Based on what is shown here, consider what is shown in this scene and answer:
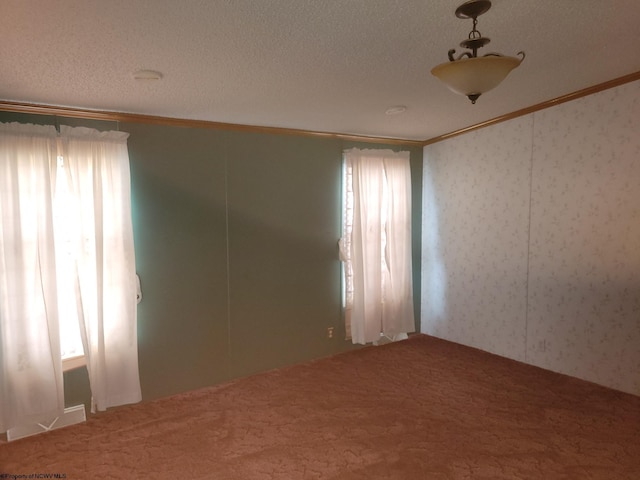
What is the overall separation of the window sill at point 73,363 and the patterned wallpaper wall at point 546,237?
358 centimetres

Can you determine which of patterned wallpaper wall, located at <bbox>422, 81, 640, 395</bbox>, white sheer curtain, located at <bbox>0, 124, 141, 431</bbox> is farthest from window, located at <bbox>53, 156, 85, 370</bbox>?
patterned wallpaper wall, located at <bbox>422, 81, 640, 395</bbox>

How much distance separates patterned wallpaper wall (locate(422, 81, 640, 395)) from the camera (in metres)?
3.15

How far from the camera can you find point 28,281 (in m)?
2.73

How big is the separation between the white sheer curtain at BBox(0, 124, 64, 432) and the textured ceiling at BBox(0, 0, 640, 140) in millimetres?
380

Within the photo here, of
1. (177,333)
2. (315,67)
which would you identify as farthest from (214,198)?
(315,67)

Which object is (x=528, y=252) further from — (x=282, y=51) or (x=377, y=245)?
(x=282, y=51)

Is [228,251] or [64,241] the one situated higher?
[64,241]

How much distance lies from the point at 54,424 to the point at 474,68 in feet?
11.3

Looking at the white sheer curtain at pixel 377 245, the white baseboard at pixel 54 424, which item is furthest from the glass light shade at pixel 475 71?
the white baseboard at pixel 54 424

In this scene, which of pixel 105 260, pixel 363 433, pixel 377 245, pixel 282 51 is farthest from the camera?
pixel 377 245

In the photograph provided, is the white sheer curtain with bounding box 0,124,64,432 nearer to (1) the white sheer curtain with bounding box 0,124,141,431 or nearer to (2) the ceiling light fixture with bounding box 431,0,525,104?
(1) the white sheer curtain with bounding box 0,124,141,431

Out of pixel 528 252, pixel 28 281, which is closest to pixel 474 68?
pixel 528 252

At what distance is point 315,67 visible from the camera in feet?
7.88

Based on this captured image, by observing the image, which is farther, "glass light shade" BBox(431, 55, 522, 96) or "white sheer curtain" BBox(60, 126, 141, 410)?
"white sheer curtain" BBox(60, 126, 141, 410)
